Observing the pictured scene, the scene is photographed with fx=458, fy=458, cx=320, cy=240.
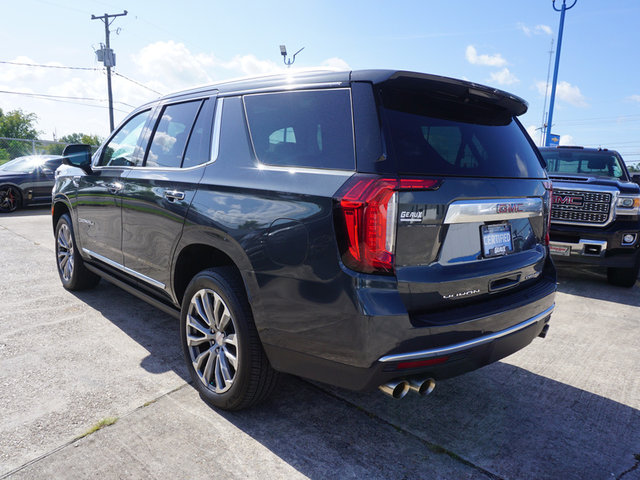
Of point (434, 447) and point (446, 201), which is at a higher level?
point (446, 201)

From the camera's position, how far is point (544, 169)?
2922 millimetres

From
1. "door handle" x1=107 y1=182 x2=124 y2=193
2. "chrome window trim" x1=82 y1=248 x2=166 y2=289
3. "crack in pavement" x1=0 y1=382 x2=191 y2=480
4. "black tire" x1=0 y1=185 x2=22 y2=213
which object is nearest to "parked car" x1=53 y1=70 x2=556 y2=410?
"chrome window trim" x1=82 y1=248 x2=166 y2=289

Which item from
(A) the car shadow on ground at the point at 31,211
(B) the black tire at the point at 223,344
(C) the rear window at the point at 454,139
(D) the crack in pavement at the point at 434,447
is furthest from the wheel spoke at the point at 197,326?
(A) the car shadow on ground at the point at 31,211

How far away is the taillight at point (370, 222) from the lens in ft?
6.30

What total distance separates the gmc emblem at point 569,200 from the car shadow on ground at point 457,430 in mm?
3604

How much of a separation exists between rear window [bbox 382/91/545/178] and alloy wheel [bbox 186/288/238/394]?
50.9 inches

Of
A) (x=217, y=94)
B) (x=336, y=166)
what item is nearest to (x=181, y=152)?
(x=217, y=94)

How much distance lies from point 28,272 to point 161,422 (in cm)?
422

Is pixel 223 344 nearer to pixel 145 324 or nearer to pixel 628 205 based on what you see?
pixel 145 324

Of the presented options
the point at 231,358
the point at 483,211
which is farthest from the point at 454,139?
the point at 231,358

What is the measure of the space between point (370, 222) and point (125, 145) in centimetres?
279

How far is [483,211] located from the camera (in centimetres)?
222

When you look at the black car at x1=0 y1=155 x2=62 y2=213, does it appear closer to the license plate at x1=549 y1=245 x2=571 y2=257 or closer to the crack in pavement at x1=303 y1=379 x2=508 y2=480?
the license plate at x1=549 y1=245 x2=571 y2=257

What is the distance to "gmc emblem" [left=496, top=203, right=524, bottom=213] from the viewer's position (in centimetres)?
233
